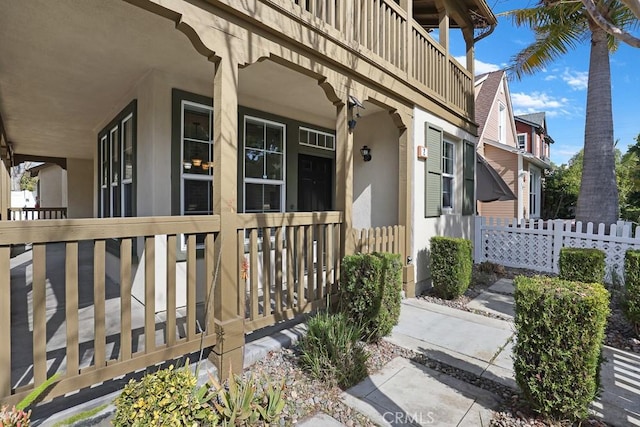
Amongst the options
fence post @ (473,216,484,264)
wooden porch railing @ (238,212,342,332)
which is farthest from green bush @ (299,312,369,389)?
fence post @ (473,216,484,264)

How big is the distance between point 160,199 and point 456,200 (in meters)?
5.65

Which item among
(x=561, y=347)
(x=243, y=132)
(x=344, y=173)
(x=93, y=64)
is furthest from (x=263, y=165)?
(x=561, y=347)

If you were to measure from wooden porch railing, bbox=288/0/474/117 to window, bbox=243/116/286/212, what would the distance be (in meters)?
1.86

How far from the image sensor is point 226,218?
9.16ft

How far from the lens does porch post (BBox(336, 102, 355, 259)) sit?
3.98m

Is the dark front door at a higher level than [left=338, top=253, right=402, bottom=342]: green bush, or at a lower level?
higher

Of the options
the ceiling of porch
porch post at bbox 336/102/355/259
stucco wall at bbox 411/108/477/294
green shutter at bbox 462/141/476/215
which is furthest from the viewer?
green shutter at bbox 462/141/476/215

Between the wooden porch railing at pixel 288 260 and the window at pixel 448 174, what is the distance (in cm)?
342

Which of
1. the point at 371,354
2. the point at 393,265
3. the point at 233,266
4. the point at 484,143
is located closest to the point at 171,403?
the point at 233,266

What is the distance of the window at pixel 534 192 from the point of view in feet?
51.1

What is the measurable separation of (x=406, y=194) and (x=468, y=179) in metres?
2.78

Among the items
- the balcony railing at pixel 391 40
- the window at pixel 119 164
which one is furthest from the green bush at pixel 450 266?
the window at pixel 119 164

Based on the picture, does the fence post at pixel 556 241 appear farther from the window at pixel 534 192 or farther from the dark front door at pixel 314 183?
the window at pixel 534 192

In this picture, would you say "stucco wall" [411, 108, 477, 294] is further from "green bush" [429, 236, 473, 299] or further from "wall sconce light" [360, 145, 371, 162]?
"wall sconce light" [360, 145, 371, 162]
